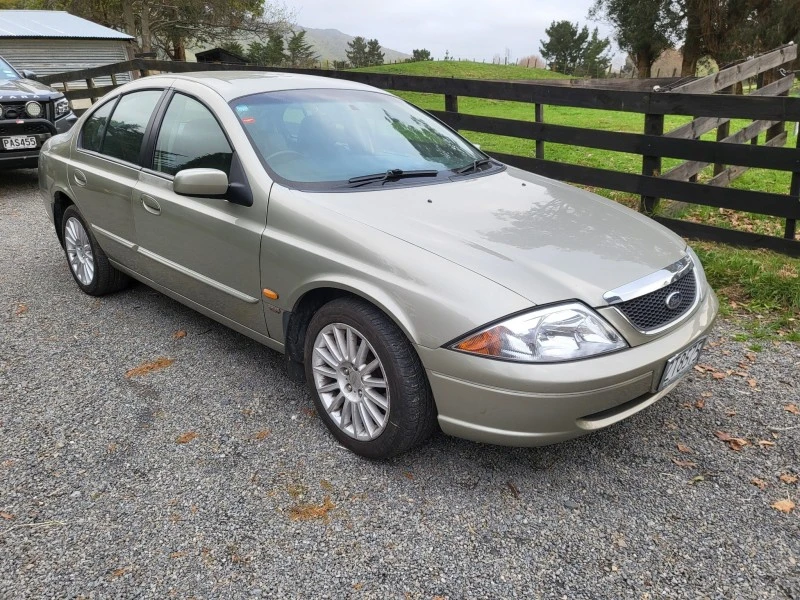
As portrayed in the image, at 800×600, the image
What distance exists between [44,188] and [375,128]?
9.85 feet

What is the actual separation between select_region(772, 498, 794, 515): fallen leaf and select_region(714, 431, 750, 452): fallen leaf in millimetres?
369

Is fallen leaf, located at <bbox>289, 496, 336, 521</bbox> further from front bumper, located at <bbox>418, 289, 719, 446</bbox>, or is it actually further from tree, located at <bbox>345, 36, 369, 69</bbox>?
tree, located at <bbox>345, 36, 369, 69</bbox>

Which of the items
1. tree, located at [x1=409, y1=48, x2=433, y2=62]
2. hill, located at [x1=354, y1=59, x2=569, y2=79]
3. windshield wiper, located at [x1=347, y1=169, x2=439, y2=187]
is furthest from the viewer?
tree, located at [x1=409, y1=48, x2=433, y2=62]

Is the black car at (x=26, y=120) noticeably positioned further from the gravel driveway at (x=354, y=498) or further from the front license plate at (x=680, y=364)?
the front license plate at (x=680, y=364)

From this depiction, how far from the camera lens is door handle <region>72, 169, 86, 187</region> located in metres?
4.38

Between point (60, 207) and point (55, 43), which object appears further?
point (55, 43)

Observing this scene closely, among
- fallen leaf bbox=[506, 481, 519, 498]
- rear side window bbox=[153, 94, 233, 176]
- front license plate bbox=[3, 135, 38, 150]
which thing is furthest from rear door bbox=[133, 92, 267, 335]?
front license plate bbox=[3, 135, 38, 150]

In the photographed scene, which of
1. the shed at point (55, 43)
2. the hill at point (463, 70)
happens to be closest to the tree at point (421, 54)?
the hill at point (463, 70)

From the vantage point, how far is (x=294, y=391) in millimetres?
3451

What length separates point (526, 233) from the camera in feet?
9.26

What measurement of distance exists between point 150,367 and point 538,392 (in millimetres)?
2402

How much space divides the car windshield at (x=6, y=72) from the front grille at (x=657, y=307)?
9560 millimetres

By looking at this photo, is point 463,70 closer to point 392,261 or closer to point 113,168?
point 113,168

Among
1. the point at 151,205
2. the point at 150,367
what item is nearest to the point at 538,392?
the point at 150,367
